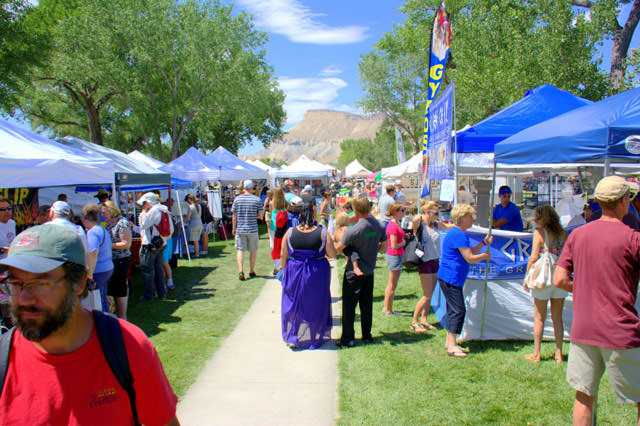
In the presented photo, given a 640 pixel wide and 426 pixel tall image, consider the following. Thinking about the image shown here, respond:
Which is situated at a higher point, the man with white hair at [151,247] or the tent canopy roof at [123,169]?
the tent canopy roof at [123,169]

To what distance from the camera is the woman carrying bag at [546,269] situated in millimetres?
4418

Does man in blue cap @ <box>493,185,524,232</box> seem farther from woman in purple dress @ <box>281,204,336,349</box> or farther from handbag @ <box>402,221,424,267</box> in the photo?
woman in purple dress @ <box>281,204,336,349</box>

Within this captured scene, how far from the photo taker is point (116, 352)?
1.43m

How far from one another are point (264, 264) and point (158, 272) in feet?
11.7

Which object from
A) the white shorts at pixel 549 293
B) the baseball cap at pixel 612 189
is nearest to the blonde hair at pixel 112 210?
the white shorts at pixel 549 293

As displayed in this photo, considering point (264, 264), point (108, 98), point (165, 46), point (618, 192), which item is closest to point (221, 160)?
point (264, 264)

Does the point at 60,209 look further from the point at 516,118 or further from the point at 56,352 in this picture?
the point at 516,118

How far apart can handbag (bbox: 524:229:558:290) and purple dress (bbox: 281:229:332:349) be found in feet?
7.31

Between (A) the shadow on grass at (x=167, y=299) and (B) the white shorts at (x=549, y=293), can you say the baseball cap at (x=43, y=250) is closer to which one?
(B) the white shorts at (x=549, y=293)

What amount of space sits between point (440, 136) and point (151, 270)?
5153mm

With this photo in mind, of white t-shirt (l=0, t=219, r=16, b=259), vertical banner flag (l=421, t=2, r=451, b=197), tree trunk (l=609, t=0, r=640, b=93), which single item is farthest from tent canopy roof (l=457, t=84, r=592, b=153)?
tree trunk (l=609, t=0, r=640, b=93)

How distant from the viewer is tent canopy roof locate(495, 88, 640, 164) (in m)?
3.75

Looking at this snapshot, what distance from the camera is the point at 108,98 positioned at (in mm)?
23688

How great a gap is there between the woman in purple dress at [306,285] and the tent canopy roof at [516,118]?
3.04 meters
